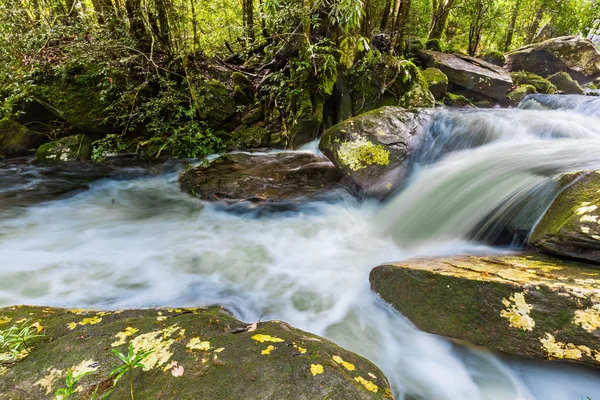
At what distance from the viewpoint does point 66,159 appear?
6488mm

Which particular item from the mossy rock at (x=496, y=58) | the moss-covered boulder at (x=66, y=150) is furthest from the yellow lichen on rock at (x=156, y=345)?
the mossy rock at (x=496, y=58)

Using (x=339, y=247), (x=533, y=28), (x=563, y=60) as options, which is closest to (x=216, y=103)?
(x=339, y=247)

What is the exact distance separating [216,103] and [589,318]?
708 centimetres

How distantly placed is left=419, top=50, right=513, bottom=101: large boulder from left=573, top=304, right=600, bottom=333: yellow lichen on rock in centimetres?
879

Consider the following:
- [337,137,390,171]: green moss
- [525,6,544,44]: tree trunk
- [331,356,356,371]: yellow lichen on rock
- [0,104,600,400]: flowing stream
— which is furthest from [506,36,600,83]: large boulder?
[331,356,356,371]: yellow lichen on rock

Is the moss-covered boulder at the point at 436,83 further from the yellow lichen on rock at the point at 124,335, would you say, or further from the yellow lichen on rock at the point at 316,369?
the yellow lichen on rock at the point at 124,335

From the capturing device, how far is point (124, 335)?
5.36 ft

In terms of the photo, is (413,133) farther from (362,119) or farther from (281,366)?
(281,366)

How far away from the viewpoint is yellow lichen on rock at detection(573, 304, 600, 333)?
5.66 ft

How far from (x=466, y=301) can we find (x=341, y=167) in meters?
2.96

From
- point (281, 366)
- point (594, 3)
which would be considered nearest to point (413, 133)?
point (281, 366)

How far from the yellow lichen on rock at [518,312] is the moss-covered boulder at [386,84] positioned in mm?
5345

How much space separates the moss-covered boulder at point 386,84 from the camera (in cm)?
659

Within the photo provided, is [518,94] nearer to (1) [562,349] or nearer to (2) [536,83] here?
(2) [536,83]
